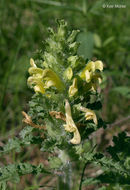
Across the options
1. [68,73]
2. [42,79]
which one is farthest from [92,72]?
[42,79]

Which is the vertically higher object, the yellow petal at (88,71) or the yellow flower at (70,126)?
the yellow petal at (88,71)

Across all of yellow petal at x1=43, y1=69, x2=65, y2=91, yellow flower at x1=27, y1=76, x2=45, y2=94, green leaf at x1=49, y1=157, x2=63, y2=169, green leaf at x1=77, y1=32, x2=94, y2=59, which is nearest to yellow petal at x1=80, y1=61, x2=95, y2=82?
yellow petal at x1=43, y1=69, x2=65, y2=91

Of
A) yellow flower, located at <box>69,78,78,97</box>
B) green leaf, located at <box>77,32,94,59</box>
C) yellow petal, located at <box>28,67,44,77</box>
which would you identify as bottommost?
yellow flower, located at <box>69,78,78,97</box>

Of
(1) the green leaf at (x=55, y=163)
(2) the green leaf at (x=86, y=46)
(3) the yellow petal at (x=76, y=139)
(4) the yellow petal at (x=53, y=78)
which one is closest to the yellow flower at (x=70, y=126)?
(3) the yellow petal at (x=76, y=139)

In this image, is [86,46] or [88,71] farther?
[86,46]

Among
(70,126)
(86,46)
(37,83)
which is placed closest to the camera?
(70,126)

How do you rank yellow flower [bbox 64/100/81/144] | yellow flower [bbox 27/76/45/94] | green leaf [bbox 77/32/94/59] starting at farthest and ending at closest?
1. green leaf [bbox 77/32/94/59]
2. yellow flower [bbox 27/76/45/94]
3. yellow flower [bbox 64/100/81/144]

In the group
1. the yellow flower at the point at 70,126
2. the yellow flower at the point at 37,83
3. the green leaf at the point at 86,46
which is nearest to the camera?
the yellow flower at the point at 70,126

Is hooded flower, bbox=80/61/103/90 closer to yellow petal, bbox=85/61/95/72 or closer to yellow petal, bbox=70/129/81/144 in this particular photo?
yellow petal, bbox=85/61/95/72

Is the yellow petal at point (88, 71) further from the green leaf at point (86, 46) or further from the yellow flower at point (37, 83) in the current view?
the green leaf at point (86, 46)

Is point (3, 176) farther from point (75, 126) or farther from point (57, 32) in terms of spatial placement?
point (57, 32)

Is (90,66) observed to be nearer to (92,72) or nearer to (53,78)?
(92,72)
